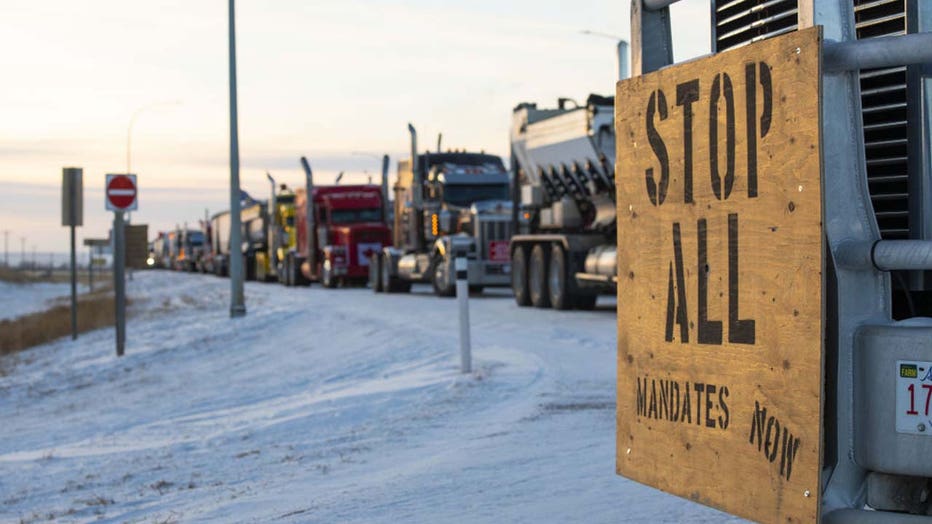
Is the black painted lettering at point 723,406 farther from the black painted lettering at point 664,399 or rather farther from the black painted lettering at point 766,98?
the black painted lettering at point 766,98

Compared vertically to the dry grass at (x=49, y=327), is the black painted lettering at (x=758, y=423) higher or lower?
higher

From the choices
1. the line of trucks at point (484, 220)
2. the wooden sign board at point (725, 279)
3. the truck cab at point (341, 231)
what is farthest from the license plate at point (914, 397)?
the truck cab at point (341, 231)

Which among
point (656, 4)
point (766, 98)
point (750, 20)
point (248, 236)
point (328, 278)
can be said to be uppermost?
point (248, 236)

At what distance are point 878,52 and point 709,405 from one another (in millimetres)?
1308

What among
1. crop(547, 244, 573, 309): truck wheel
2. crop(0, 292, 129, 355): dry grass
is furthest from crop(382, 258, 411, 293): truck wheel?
crop(547, 244, 573, 309): truck wheel

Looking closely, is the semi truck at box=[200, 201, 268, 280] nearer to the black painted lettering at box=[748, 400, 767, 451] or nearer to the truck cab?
the truck cab

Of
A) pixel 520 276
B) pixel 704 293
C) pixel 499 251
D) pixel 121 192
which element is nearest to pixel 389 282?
pixel 499 251

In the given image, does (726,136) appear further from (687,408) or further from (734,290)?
(687,408)

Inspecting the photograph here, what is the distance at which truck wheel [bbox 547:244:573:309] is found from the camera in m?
23.7

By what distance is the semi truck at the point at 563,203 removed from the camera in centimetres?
2247

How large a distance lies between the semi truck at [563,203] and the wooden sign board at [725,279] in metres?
16.0

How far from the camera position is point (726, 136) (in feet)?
15.0

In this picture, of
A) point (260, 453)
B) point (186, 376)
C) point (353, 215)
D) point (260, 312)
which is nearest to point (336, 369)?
point (186, 376)

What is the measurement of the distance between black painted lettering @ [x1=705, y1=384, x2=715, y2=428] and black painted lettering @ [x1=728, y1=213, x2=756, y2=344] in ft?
0.70
